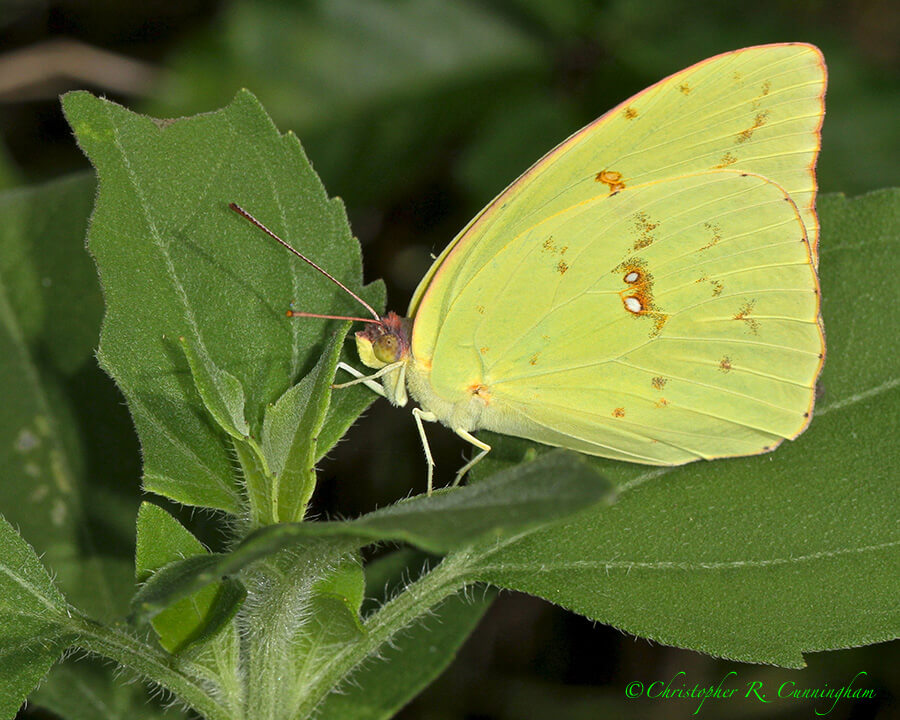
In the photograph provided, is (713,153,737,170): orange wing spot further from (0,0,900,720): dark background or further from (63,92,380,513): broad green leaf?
(0,0,900,720): dark background

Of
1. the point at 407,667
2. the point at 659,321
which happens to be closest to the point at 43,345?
the point at 407,667

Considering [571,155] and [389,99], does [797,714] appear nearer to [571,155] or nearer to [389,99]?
[571,155]

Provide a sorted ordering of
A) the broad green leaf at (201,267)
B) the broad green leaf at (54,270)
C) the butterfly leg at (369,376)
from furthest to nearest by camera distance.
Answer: the broad green leaf at (54,270) < the butterfly leg at (369,376) < the broad green leaf at (201,267)

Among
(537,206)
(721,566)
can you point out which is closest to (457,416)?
(537,206)

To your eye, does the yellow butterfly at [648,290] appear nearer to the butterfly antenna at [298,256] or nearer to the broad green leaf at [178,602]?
the butterfly antenna at [298,256]

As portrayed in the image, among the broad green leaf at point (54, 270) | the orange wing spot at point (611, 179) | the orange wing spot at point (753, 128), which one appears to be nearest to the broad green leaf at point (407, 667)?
the orange wing spot at point (611, 179)
